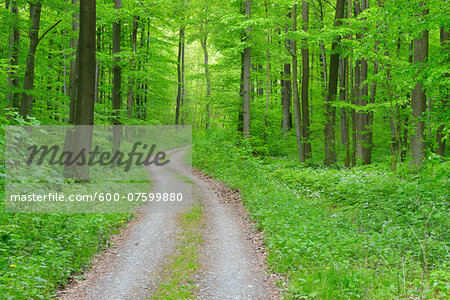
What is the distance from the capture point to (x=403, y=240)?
6453 mm

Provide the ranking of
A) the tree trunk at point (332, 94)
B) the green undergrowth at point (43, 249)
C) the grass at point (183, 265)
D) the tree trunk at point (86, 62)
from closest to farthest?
the green undergrowth at point (43, 249)
the grass at point (183, 265)
the tree trunk at point (86, 62)
the tree trunk at point (332, 94)

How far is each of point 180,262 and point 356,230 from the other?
4309 millimetres

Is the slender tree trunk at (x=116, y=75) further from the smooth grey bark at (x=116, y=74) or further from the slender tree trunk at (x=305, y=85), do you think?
the slender tree trunk at (x=305, y=85)

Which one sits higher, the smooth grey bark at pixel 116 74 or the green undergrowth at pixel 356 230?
the smooth grey bark at pixel 116 74

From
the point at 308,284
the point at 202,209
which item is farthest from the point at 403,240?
the point at 202,209

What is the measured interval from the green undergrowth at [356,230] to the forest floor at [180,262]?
543 mm

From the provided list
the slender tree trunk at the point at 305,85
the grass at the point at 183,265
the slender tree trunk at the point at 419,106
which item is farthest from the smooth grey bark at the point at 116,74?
the slender tree trunk at the point at 419,106

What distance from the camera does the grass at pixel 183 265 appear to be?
5.69 metres

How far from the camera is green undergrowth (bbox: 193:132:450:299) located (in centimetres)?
499

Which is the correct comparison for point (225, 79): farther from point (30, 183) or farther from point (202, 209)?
point (30, 183)

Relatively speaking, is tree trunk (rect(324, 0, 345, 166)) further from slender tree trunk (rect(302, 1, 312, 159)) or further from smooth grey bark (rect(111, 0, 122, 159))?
smooth grey bark (rect(111, 0, 122, 159))

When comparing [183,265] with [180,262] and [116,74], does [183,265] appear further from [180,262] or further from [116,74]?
[116,74]

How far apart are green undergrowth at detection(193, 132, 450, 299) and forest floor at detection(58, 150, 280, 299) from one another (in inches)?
21.4

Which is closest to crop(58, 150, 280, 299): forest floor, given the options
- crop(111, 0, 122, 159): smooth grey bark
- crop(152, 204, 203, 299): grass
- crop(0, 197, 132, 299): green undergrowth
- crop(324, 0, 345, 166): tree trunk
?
crop(152, 204, 203, 299): grass
